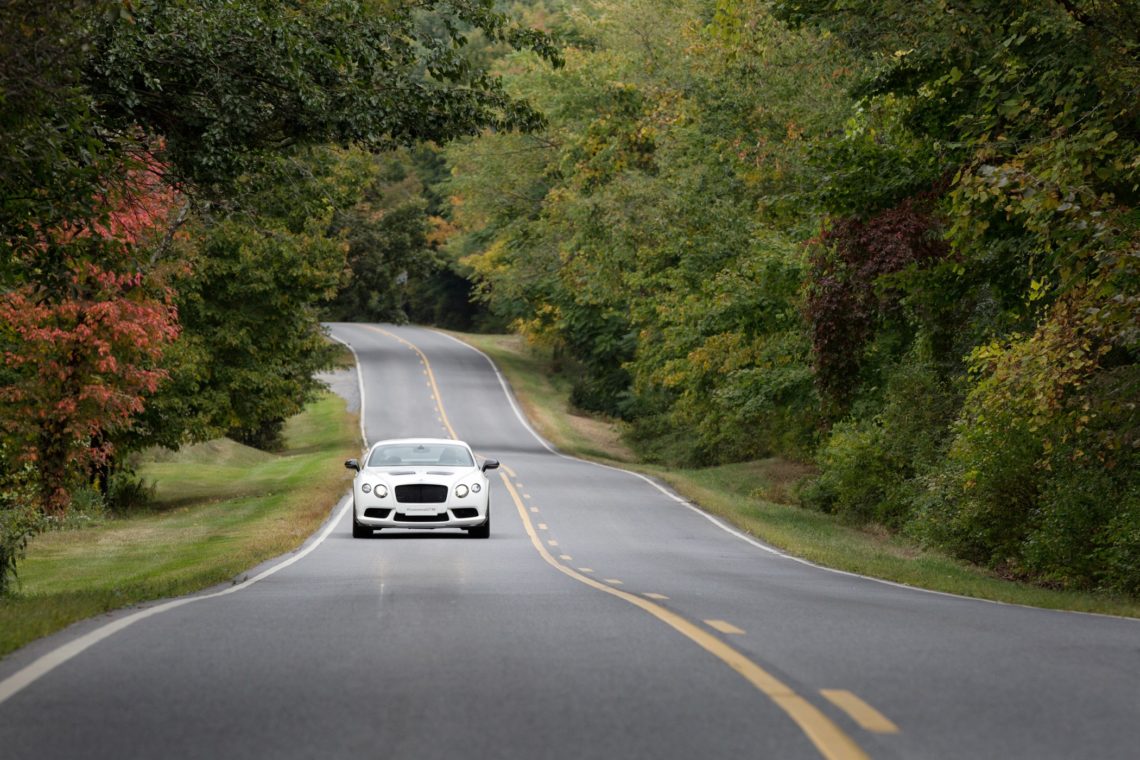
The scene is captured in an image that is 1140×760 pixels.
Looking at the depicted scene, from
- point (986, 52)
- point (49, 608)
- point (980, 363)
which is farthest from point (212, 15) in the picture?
point (980, 363)

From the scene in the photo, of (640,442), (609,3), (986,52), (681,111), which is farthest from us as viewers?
(640,442)

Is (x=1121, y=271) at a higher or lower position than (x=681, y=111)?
lower

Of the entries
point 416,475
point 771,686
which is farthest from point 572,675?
point 416,475

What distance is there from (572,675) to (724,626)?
8.49ft

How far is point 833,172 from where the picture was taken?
2202cm

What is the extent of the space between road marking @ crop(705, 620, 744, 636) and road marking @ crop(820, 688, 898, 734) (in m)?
2.48

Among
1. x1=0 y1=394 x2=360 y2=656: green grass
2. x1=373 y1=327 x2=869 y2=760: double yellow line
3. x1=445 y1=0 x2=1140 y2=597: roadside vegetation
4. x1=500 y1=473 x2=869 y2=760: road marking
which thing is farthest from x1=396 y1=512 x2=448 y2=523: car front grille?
x1=500 y1=473 x2=869 y2=760: road marking

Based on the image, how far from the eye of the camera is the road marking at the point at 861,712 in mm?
6602

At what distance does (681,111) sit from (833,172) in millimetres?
18570

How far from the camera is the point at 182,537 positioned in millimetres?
28953

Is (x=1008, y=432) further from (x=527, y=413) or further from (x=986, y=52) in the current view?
(x=527, y=413)

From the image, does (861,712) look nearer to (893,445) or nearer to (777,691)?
(777,691)

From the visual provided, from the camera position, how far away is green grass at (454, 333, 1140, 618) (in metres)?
17.5

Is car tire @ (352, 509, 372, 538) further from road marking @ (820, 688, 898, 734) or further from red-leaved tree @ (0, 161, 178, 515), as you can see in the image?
road marking @ (820, 688, 898, 734)
